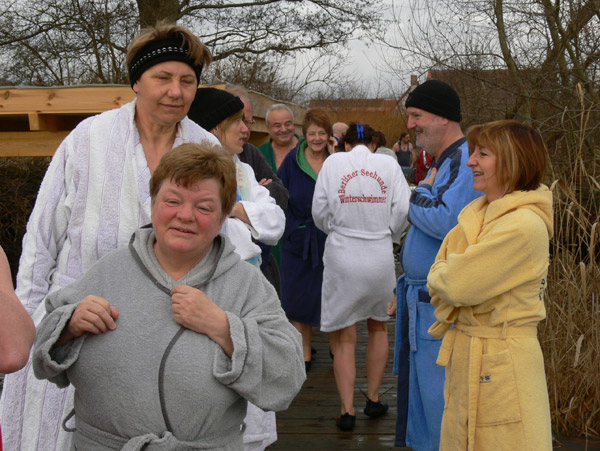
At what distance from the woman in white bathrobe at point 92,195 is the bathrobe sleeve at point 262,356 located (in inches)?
26.1

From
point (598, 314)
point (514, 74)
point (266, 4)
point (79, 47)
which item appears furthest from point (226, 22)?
point (598, 314)

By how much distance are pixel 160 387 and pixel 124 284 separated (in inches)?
12.8

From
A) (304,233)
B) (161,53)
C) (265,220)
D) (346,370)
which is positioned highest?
(161,53)

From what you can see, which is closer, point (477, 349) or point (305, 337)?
point (477, 349)

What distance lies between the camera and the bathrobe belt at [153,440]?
82.0 inches

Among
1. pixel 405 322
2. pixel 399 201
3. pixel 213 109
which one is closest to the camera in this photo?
pixel 213 109

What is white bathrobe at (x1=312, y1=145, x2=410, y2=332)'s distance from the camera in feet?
16.6

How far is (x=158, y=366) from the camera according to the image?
2123 millimetres

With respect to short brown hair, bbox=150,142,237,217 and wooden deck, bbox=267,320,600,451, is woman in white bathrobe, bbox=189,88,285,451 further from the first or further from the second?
wooden deck, bbox=267,320,600,451

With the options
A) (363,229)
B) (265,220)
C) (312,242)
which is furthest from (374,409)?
(265,220)

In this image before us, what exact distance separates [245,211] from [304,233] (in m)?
3.05

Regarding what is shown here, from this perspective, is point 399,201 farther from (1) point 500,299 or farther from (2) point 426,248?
(1) point 500,299

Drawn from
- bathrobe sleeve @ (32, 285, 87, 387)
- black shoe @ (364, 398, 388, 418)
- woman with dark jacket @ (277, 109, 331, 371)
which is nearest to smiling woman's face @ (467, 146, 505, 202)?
bathrobe sleeve @ (32, 285, 87, 387)

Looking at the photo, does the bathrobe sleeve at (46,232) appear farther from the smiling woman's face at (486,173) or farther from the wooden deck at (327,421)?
the wooden deck at (327,421)
